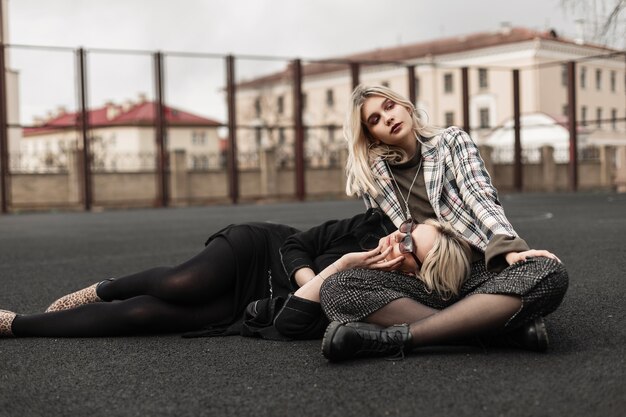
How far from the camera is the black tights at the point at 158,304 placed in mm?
3807

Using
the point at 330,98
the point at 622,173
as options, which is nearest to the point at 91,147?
the point at 622,173

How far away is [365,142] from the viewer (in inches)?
157

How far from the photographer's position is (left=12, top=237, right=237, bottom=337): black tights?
381 cm

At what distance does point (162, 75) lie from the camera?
23672mm

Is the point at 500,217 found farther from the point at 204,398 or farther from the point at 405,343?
the point at 204,398

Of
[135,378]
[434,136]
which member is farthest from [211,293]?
[434,136]

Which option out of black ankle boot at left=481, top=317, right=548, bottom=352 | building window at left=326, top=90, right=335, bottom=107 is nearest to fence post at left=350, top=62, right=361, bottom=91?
black ankle boot at left=481, top=317, right=548, bottom=352

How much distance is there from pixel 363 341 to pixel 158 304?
1084mm

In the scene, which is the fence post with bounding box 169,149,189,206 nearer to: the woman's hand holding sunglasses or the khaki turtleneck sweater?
the khaki turtleneck sweater

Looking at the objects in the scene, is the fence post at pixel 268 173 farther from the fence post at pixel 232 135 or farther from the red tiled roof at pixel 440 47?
the red tiled roof at pixel 440 47

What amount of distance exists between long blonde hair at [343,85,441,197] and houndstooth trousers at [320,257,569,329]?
0.49 metres

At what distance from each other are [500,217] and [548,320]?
2.91 feet

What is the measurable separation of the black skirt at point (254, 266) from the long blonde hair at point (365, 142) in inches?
18.0

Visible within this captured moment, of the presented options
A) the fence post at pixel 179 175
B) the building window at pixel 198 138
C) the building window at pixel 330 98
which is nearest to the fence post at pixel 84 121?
the fence post at pixel 179 175
